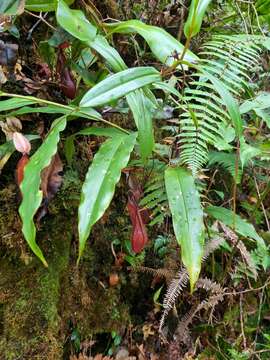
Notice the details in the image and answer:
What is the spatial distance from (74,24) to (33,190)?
0.39 metres

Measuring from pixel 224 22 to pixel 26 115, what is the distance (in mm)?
1194

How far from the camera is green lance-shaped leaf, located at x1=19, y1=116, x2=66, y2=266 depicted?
0.73 m

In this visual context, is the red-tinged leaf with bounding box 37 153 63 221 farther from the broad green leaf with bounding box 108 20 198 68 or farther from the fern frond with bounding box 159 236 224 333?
the fern frond with bounding box 159 236 224 333

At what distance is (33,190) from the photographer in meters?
0.76

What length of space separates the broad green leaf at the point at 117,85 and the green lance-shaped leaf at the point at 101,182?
13cm

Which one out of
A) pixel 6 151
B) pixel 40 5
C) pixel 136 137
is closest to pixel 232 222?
pixel 136 137

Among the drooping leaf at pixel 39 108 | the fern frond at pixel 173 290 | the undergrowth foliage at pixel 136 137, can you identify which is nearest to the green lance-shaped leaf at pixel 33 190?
the undergrowth foliage at pixel 136 137

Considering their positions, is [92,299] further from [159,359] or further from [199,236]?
[199,236]

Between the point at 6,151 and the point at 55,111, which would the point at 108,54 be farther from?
the point at 6,151

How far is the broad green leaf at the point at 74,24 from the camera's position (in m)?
0.84

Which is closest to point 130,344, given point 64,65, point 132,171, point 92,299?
point 92,299

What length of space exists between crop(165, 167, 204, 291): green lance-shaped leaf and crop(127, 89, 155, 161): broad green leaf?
84mm

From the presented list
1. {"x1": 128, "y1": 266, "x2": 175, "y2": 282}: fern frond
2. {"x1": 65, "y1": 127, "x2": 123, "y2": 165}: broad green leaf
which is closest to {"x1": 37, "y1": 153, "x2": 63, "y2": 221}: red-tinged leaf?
{"x1": 65, "y1": 127, "x2": 123, "y2": 165}: broad green leaf

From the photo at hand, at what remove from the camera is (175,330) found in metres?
1.37
